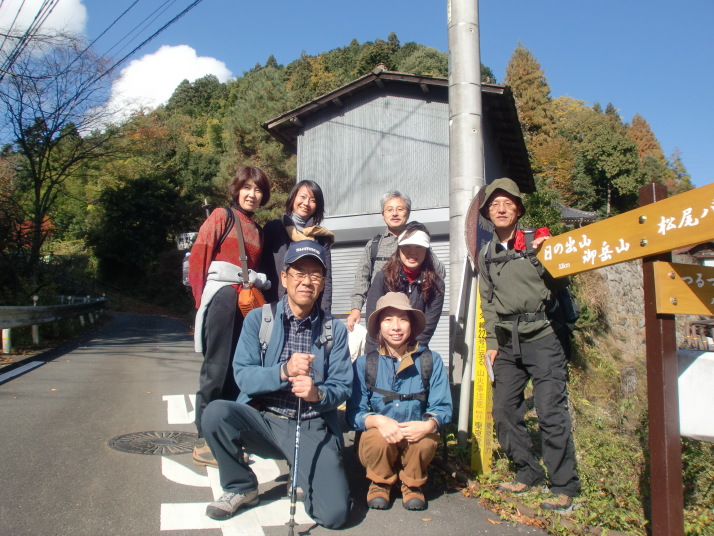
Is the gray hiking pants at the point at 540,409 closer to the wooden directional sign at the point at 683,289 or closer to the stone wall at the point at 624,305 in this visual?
the wooden directional sign at the point at 683,289

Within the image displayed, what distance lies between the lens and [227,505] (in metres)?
3.03

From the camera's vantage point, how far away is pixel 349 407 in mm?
3449

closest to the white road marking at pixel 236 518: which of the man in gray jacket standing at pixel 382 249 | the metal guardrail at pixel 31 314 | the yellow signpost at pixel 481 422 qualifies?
the yellow signpost at pixel 481 422

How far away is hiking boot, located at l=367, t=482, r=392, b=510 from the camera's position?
327 cm

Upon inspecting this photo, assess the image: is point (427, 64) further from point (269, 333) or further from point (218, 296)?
point (269, 333)

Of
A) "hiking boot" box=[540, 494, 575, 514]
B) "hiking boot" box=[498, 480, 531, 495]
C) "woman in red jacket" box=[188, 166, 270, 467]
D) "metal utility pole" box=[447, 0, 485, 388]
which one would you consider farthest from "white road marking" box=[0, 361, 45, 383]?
"hiking boot" box=[540, 494, 575, 514]

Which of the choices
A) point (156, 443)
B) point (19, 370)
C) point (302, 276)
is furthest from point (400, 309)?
point (19, 370)

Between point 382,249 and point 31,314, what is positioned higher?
point 382,249

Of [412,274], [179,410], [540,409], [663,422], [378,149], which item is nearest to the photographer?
[663,422]

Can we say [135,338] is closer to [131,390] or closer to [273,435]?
[131,390]

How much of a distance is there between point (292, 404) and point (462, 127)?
113 inches

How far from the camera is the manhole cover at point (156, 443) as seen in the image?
4.31m

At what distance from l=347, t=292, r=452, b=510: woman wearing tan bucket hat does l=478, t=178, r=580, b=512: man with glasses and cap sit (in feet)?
1.38

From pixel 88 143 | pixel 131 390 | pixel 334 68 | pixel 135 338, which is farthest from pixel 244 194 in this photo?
pixel 334 68
